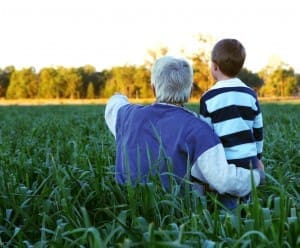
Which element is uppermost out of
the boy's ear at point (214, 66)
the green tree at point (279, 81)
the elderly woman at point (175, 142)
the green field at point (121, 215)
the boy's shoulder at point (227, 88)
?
the green tree at point (279, 81)

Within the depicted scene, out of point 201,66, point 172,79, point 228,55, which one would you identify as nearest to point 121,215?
point 172,79

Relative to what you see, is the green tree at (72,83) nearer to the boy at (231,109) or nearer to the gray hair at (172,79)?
the boy at (231,109)

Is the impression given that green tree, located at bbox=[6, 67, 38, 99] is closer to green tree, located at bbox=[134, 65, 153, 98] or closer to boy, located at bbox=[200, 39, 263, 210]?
green tree, located at bbox=[134, 65, 153, 98]

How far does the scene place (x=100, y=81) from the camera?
79.0 metres

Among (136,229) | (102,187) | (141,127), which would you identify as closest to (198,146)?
(141,127)

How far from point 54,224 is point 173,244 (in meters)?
1.05

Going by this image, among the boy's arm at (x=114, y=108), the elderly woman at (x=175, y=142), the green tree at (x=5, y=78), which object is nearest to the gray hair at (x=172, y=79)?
the elderly woman at (x=175, y=142)

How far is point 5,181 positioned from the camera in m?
3.04

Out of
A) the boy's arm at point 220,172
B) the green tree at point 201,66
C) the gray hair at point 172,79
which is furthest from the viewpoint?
the green tree at point 201,66

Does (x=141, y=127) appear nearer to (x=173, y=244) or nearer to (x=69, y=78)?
(x=173, y=244)

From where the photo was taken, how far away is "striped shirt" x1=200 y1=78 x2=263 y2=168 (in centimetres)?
312

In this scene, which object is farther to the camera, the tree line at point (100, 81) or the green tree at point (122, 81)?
the green tree at point (122, 81)

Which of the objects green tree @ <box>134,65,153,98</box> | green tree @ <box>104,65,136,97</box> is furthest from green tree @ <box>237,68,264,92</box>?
green tree @ <box>104,65,136,97</box>

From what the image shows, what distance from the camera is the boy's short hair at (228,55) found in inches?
126
